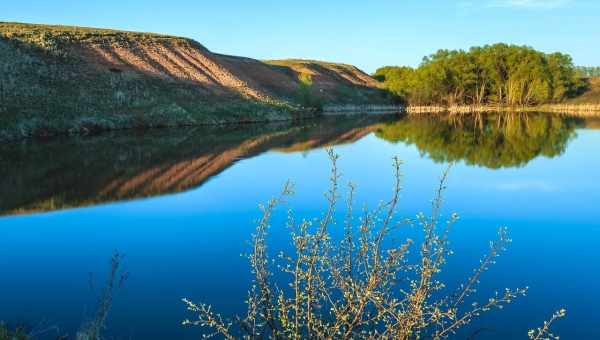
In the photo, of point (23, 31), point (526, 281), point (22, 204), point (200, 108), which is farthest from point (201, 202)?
point (23, 31)

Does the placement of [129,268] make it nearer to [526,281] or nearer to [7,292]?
[7,292]

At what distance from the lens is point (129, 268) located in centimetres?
1237

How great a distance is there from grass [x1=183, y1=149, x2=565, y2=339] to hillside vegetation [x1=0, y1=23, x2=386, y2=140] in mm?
41941

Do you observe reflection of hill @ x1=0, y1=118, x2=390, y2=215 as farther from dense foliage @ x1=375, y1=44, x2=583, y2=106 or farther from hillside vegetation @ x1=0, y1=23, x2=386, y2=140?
dense foliage @ x1=375, y1=44, x2=583, y2=106

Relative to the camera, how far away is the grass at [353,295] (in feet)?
19.9

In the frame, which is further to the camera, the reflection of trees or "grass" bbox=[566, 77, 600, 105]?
"grass" bbox=[566, 77, 600, 105]

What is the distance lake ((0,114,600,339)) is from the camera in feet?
32.7

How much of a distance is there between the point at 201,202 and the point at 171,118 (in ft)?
146

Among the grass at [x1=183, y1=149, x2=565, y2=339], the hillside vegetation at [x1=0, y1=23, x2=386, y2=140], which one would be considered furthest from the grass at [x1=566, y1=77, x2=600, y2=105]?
→ the grass at [x1=183, y1=149, x2=565, y2=339]

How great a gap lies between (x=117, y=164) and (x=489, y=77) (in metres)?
109

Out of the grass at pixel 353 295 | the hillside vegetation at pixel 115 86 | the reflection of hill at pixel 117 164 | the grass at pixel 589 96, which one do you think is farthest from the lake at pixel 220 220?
the grass at pixel 589 96

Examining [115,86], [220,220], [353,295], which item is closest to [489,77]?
[115,86]

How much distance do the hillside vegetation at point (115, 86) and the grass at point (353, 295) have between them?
4194cm

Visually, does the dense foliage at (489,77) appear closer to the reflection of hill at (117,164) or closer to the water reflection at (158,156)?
the water reflection at (158,156)
